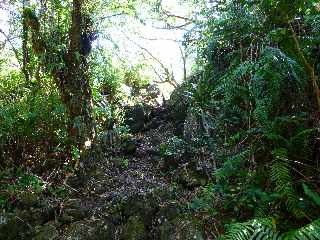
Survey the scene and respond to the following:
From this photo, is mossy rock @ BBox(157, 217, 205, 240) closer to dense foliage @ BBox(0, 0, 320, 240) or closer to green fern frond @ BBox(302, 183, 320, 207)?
dense foliage @ BBox(0, 0, 320, 240)

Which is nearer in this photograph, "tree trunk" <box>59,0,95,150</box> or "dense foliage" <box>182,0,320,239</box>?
"dense foliage" <box>182,0,320,239</box>

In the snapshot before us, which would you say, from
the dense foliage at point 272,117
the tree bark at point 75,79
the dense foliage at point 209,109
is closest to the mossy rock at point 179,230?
the dense foliage at point 209,109

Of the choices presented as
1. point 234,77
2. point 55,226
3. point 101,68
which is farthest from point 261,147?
point 101,68

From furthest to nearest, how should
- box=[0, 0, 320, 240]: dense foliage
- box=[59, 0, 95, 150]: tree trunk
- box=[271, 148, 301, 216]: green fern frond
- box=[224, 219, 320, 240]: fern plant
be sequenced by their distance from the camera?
box=[59, 0, 95, 150]: tree trunk, box=[0, 0, 320, 240]: dense foliage, box=[271, 148, 301, 216]: green fern frond, box=[224, 219, 320, 240]: fern plant

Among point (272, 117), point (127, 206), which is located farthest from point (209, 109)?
point (127, 206)

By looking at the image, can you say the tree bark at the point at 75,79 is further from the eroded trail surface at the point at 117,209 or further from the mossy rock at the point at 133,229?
the mossy rock at the point at 133,229

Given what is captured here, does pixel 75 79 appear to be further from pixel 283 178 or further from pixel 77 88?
pixel 283 178

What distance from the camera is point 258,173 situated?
409 cm

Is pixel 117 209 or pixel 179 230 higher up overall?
pixel 117 209

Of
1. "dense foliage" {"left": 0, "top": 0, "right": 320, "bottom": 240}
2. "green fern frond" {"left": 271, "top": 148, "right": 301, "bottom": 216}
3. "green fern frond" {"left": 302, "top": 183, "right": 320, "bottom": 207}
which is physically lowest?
"green fern frond" {"left": 302, "top": 183, "right": 320, "bottom": 207}

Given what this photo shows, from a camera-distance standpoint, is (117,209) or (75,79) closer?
(117,209)

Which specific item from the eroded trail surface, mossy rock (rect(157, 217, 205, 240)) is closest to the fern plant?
mossy rock (rect(157, 217, 205, 240))

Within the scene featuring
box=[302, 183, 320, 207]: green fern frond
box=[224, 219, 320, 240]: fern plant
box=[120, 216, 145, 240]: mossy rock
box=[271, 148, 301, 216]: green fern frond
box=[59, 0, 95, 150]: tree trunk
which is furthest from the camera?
box=[59, 0, 95, 150]: tree trunk

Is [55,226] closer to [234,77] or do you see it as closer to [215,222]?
[215,222]
